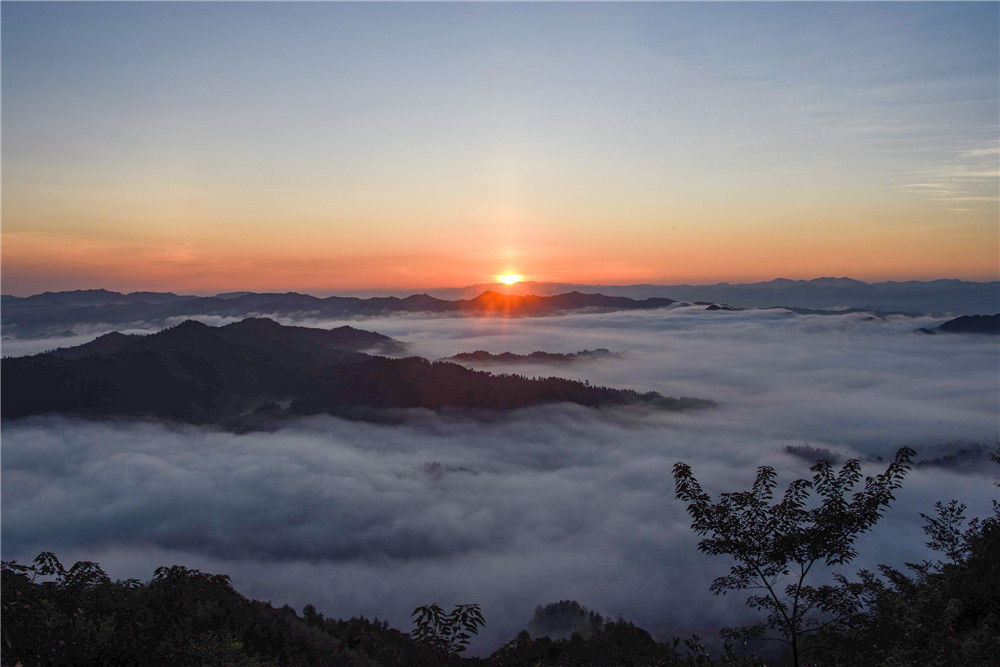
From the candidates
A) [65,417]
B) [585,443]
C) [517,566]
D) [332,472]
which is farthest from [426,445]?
[65,417]

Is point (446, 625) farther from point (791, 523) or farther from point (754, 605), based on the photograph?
point (754, 605)

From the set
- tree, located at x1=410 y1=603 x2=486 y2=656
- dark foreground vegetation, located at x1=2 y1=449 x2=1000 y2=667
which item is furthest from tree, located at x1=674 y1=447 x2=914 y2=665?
tree, located at x1=410 y1=603 x2=486 y2=656

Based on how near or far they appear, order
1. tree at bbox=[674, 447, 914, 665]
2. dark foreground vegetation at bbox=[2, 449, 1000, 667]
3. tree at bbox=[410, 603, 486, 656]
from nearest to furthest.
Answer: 1. tree at bbox=[410, 603, 486, 656]
2. dark foreground vegetation at bbox=[2, 449, 1000, 667]
3. tree at bbox=[674, 447, 914, 665]

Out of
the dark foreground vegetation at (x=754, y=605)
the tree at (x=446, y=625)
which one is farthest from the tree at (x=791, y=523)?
the tree at (x=446, y=625)

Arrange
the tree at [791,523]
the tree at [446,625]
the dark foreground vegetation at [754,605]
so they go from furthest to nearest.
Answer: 1. the tree at [791,523]
2. the dark foreground vegetation at [754,605]
3. the tree at [446,625]

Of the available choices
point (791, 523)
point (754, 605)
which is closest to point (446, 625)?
point (791, 523)

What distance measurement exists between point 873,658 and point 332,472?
506 feet

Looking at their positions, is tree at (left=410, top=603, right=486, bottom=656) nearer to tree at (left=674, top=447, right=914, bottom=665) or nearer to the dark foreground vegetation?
the dark foreground vegetation

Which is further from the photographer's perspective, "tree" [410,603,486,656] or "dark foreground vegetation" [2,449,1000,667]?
"dark foreground vegetation" [2,449,1000,667]

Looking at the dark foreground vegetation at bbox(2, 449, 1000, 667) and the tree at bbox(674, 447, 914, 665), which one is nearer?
the dark foreground vegetation at bbox(2, 449, 1000, 667)

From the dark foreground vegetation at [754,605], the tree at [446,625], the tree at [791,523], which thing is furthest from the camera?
the tree at [791,523]

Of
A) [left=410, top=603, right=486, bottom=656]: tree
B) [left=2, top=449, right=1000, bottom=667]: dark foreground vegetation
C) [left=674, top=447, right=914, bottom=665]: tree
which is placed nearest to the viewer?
[left=410, top=603, right=486, bottom=656]: tree

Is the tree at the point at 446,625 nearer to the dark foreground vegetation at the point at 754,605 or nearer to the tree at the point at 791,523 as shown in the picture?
the dark foreground vegetation at the point at 754,605

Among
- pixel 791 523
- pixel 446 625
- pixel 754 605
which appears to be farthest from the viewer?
pixel 754 605
